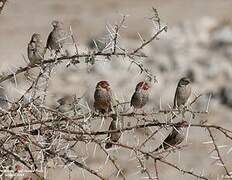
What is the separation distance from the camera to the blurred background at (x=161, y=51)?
13164mm

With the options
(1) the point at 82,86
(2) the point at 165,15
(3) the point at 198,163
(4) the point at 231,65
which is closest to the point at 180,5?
(2) the point at 165,15

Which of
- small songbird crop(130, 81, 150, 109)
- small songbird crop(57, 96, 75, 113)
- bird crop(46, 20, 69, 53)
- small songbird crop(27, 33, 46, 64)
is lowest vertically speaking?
small songbird crop(57, 96, 75, 113)

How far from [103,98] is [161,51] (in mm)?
13856

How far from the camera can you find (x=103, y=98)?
479 centimetres

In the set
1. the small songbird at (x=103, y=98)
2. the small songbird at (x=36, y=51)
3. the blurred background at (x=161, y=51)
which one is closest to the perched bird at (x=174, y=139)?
the small songbird at (x=103, y=98)

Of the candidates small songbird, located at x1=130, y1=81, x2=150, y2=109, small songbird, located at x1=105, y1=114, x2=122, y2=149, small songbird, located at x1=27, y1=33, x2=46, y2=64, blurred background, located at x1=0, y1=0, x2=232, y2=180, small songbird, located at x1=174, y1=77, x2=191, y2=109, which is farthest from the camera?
blurred background, located at x1=0, y1=0, x2=232, y2=180

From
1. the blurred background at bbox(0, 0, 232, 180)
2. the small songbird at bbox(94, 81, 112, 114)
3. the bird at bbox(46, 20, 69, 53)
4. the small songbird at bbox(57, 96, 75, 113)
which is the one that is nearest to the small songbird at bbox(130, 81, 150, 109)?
the small songbird at bbox(94, 81, 112, 114)

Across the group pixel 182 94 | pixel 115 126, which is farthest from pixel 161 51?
pixel 115 126

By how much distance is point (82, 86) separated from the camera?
53.2 ft

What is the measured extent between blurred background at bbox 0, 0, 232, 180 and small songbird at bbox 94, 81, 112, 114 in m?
5.02

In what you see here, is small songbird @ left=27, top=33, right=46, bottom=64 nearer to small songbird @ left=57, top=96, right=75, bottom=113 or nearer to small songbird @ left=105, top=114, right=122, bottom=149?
small songbird @ left=57, top=96, right=75, bottom=113

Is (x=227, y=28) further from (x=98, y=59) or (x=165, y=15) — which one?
(x=98, y=59)

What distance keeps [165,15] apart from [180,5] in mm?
2106

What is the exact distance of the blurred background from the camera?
13164 millimetres
